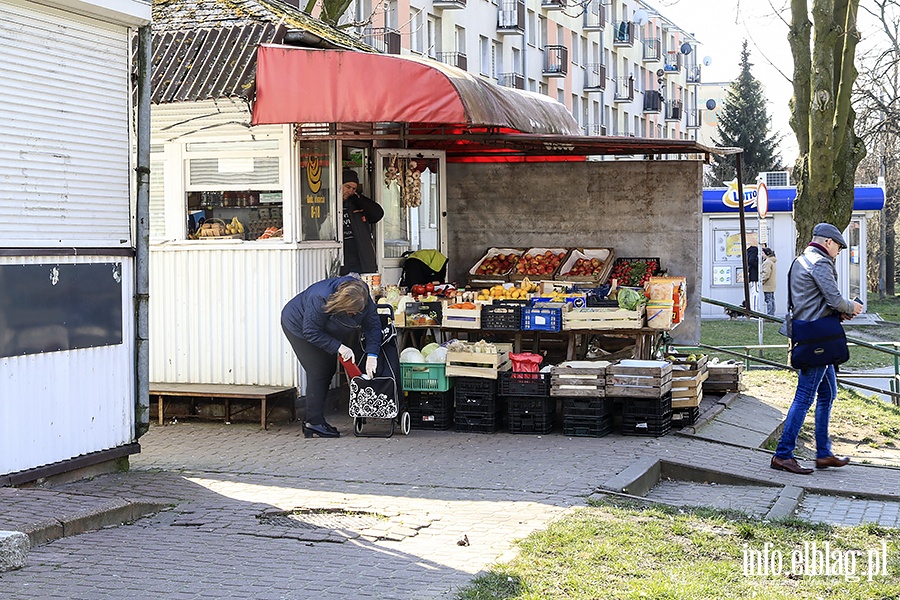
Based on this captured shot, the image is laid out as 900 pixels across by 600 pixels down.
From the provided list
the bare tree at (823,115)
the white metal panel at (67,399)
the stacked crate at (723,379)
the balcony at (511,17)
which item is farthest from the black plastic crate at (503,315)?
the balcony at (511,17)

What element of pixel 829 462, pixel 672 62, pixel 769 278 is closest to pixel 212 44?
pixel 829 462

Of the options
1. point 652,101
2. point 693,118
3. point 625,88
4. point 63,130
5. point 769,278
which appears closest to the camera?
point 63,130

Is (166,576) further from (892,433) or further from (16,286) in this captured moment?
(892,433)

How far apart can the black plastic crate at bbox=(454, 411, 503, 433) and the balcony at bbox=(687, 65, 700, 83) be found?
8047cm

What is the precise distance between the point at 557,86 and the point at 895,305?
20723mm

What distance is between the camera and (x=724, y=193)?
3184 cm

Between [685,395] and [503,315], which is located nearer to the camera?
[685,395]

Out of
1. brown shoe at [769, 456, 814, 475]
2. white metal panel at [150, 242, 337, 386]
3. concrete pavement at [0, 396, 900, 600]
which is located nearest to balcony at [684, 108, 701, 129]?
concrete pavement at [0, 396, 900, 600]

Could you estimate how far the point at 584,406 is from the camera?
11539 millimetres

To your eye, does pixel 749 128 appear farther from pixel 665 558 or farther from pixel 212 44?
pixel 665 558

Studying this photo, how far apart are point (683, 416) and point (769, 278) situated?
1862 cm

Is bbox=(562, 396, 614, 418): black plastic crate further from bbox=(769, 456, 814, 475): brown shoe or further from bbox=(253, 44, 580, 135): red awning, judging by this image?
bbox=(253, 44, 580, 135): red awning

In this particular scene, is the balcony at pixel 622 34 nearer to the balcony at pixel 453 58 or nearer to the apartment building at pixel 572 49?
the apartment building at pixel 572 49

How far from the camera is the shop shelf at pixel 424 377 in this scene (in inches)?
463
